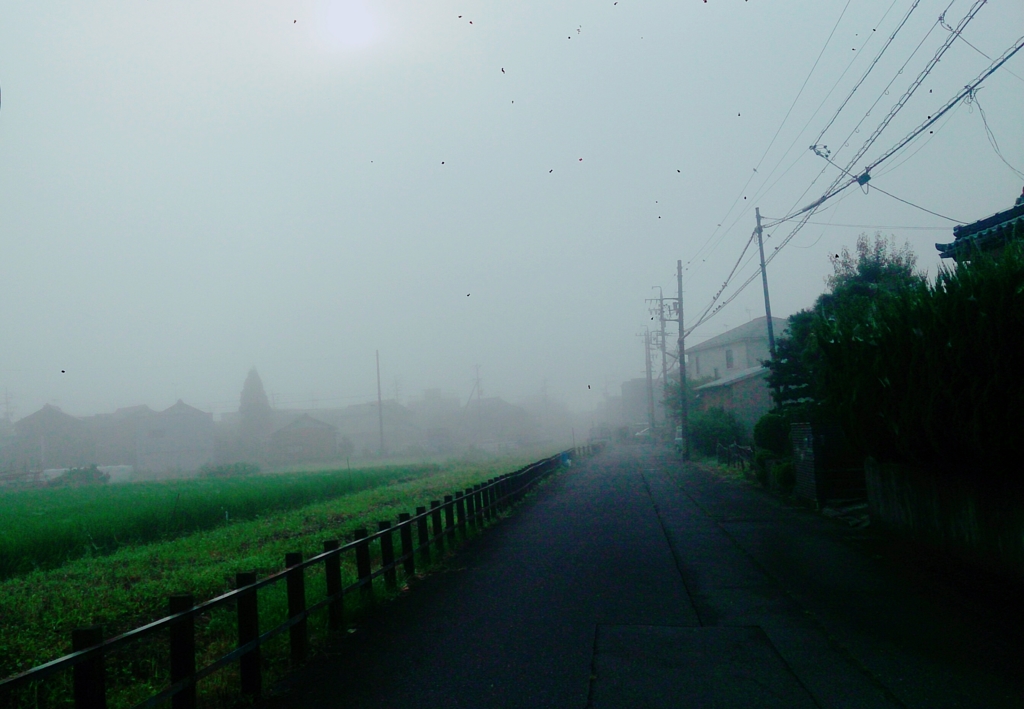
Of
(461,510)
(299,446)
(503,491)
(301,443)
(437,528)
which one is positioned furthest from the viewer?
(301,443)

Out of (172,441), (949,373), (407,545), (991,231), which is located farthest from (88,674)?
(172,441)

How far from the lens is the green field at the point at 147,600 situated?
21.0 ft

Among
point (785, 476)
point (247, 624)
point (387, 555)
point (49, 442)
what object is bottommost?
point (785, 476)

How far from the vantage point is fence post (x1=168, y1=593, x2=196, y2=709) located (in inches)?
187

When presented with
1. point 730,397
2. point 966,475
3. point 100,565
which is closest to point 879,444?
point 966,475

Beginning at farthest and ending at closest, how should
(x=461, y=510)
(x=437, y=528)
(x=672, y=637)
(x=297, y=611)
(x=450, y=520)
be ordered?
(x=461, y=510) → (x=450, y=520) → (x=437, y=528) → (x=672, y=637) → (x=297, y=611)

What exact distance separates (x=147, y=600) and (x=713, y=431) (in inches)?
1491

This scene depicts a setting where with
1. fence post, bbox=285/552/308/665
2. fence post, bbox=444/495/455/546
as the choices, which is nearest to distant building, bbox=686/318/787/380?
fence post, bbox=444/495/455/546

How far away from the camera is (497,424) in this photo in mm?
122938

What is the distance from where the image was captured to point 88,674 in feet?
12.9

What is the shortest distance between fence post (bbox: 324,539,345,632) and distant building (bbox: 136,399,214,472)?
67327 mm

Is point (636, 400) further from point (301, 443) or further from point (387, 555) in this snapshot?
point (387, 555)

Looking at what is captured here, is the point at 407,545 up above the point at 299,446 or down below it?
above

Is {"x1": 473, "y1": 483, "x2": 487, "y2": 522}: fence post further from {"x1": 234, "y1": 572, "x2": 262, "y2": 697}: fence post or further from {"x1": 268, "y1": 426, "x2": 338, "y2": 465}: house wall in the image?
{"x1": 268, "y1": 426, "x2": 338, "y2": 465}: house wall
